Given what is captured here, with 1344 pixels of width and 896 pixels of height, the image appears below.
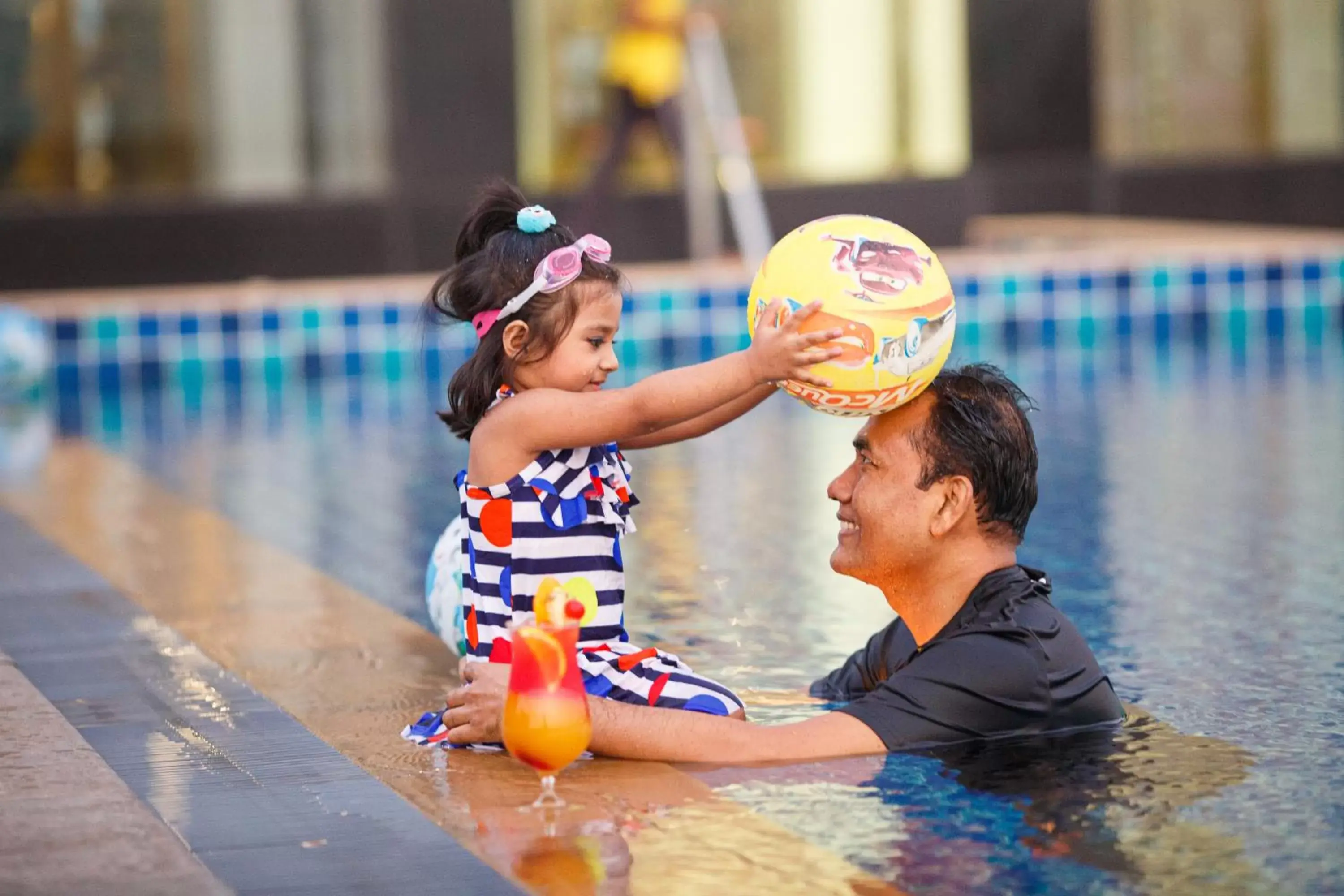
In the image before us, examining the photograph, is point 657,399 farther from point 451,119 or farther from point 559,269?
point 451,119

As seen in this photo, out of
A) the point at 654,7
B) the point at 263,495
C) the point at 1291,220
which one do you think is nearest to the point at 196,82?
the point at 654,7

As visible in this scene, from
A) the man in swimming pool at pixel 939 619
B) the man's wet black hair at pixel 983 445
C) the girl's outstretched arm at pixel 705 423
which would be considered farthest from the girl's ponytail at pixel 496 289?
the man's wet black hair at pixel 983 445

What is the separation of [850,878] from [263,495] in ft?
16.3

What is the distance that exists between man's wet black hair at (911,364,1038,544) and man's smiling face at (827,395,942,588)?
0.02m

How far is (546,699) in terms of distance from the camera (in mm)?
3354

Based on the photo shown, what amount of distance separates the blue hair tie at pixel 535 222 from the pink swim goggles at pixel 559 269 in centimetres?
7

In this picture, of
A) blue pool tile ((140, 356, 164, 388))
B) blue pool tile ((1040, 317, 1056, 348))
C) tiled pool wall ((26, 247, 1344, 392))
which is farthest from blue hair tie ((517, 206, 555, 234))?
blue pool tile ((1040, 317, 1056, 348))

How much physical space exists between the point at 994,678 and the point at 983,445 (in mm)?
413

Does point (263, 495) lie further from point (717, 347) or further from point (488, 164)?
point (488, 164)

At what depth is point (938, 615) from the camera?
12.7 feet

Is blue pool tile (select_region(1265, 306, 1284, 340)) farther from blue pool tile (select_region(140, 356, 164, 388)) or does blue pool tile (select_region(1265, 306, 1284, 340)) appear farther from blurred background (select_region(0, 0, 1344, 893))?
blue pool tile (select_region(140, 356, 164, 388))

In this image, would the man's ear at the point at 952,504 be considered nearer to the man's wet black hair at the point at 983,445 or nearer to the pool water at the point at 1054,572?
the man's wet black hair at the point at 983,445

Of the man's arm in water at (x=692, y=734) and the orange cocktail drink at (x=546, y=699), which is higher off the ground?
the orange cocktail drink at (x=546, y=699)

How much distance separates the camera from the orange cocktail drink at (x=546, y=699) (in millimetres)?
3354
